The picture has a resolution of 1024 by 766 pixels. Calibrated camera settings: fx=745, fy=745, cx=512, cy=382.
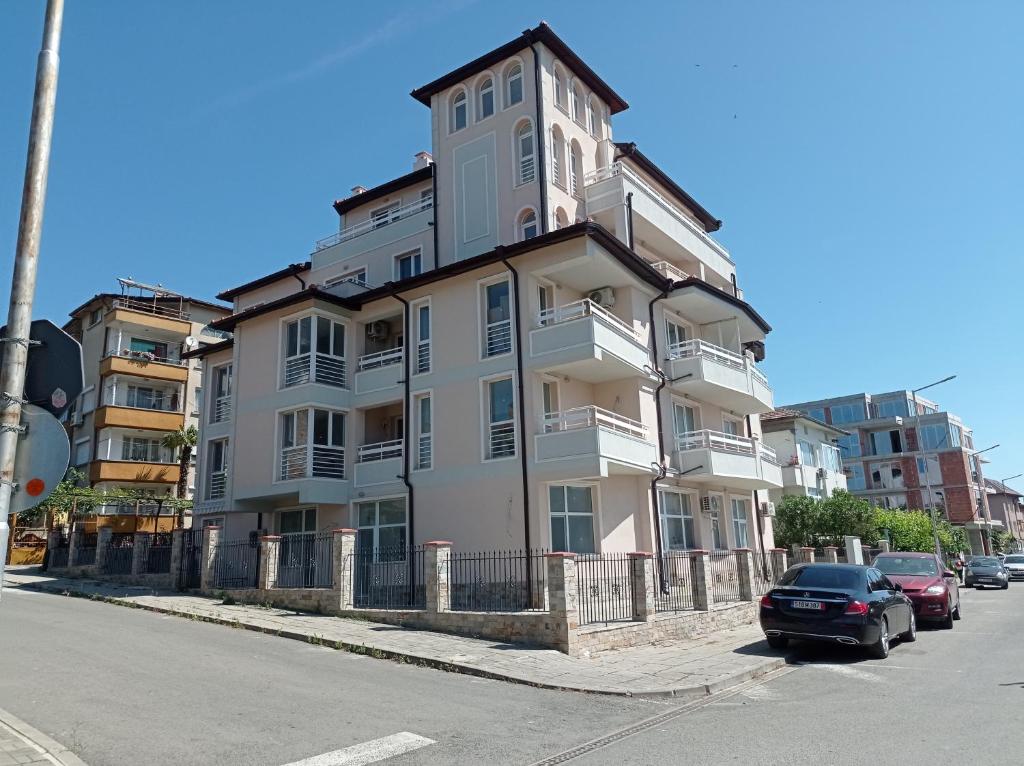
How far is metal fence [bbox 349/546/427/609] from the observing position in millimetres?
16781

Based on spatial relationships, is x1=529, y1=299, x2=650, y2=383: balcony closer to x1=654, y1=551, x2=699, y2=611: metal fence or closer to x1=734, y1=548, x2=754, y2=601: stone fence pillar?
x1=654, y1=551, x2=699, y2=611: metal fence

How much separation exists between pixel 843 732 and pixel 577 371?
42.8ft

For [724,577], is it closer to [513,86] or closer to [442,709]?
[442,709]

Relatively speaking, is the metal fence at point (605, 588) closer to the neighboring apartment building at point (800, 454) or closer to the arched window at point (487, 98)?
the arched window at point (487, 98)

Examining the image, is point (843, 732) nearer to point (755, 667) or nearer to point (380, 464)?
point (755, 667)

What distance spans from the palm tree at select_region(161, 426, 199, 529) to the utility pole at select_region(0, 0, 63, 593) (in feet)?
124

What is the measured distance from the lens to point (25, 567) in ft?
103

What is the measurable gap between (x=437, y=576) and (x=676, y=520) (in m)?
10.2

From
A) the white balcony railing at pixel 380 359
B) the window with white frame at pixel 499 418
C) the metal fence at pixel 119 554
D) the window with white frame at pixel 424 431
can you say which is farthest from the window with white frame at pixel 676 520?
the metal fence at pixel 119 554

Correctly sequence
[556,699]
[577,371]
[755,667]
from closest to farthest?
[556,699], [755,667], [577,371]

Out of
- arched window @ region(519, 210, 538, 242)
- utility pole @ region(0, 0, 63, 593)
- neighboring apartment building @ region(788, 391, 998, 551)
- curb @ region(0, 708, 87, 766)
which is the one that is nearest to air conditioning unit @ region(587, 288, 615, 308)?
arched window @ region(519, 210, 538, 242)

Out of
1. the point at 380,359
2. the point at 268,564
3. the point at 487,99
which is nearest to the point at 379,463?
the point at 380,359

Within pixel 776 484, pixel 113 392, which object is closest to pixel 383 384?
pixel 776 484

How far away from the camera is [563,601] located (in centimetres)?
1303
